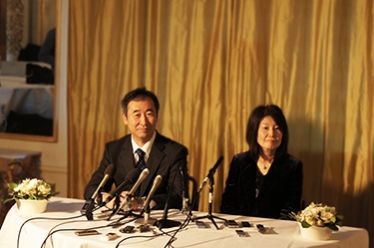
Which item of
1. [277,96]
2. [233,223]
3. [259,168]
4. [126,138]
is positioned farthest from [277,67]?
[233,223]

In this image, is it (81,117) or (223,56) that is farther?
(81,117)

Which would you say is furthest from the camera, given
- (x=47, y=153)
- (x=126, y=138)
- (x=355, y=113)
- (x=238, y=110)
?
(x=47, y=153)

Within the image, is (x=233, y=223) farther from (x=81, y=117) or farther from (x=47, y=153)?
(x=47, y=153)

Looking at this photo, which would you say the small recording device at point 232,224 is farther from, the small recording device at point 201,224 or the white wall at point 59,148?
the white wall at point 59,148

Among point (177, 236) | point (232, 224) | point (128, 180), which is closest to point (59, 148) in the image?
point (128, 180)

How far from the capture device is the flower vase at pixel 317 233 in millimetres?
3654

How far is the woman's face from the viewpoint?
4.85 m

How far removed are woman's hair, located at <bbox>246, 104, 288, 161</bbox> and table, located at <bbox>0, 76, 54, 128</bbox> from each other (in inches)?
95.4

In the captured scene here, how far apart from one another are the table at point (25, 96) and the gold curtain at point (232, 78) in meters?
0.41

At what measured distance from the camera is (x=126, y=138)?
493 centimetres

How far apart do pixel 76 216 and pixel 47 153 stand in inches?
108

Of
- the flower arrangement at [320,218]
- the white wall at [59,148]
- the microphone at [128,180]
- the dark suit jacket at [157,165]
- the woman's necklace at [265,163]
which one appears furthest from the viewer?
the white wall at [59,148]

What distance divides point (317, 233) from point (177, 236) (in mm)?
764

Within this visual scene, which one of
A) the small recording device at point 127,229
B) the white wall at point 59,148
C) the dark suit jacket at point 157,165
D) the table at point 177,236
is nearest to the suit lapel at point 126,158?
the dark suit jacket at point 157,165
